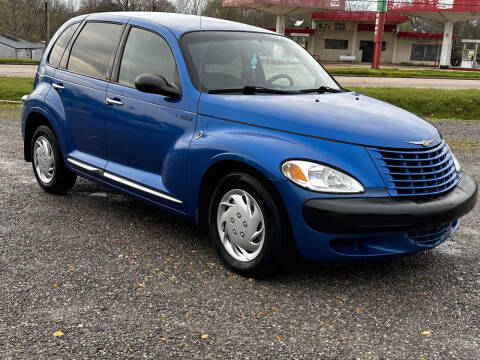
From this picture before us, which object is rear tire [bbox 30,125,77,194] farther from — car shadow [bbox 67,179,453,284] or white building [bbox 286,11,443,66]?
white building [bbox 286,11,443,66]

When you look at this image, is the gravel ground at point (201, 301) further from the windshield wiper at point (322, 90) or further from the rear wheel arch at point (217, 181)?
the windshield wiper at point (322, 90)

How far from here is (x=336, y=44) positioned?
62.7 meters

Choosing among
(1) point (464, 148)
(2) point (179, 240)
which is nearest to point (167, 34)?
(2) point (179, 240)

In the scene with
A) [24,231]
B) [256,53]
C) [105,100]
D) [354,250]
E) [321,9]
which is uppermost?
[321,9]

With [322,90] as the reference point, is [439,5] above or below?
above

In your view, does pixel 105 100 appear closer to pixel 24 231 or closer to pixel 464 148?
pixel 24 231

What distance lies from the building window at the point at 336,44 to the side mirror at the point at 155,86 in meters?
60.5

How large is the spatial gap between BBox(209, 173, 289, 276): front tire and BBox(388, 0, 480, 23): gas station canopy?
4826cm

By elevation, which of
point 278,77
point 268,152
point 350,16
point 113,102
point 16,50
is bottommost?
point 16,50

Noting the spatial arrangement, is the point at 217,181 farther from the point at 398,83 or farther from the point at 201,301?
the point at 398,83

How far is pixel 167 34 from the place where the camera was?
15.6ft

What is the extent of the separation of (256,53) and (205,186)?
134cm

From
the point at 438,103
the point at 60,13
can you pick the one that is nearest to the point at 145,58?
the point at 438,103

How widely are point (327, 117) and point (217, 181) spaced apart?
945 mm
